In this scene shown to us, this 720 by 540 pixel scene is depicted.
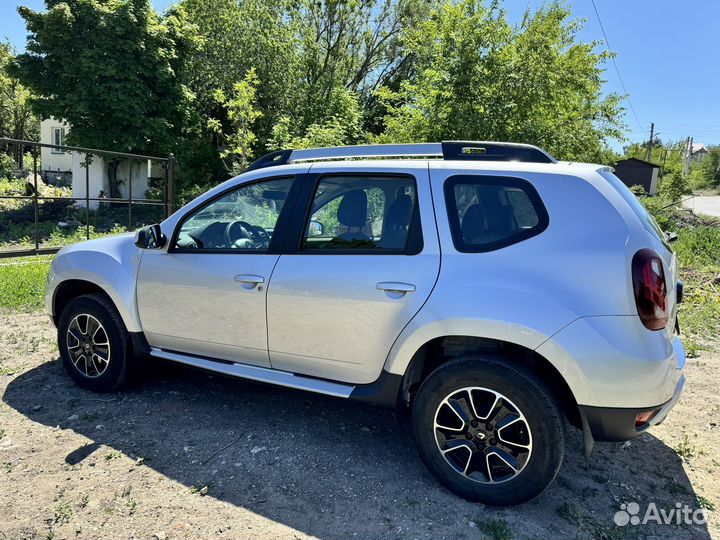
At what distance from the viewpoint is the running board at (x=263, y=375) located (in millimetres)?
3182

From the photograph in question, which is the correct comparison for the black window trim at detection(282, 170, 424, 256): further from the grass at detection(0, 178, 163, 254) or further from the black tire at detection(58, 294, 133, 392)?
the grass at detection(0, 178, 163, 254)

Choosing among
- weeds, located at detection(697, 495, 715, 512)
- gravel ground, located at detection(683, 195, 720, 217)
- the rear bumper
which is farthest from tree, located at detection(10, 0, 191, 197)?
gravel ground, located at detection(683, 195, 720, 217)

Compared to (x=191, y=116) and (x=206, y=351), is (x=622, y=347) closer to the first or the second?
(x=206, y=351)

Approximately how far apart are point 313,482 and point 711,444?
2.75m

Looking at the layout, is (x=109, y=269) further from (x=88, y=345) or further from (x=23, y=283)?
(x=23, y=283)

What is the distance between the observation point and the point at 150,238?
12.4 ft

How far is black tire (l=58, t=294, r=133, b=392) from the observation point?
3934 mm

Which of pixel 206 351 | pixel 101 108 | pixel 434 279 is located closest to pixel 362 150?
pixel 434 279

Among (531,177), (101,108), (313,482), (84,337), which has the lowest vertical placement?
(313,482)

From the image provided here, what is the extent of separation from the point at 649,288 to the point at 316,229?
6.21ft

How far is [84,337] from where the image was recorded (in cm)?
Answer: 407

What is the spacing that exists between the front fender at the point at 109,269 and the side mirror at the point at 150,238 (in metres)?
0.12

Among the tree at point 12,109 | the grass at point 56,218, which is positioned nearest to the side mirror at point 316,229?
the grass at point 56,218

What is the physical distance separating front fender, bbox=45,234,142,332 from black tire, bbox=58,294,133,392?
10 centimetres
